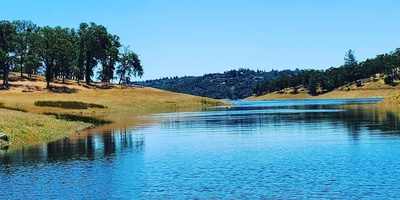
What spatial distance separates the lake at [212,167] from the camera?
36.4 meters

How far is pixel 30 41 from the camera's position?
623ft

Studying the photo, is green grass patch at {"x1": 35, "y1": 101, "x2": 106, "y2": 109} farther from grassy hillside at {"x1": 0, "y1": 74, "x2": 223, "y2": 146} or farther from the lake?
the lake

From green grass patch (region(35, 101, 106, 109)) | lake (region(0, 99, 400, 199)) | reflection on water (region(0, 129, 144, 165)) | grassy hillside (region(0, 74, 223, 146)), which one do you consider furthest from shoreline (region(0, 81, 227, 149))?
lake (region(0, 99, 400, 199))

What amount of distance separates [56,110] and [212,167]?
91571 millimetres

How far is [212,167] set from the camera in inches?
1852

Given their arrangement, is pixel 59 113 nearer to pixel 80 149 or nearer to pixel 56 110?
pixel 56 110

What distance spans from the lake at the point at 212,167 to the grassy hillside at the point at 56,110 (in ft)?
22.7

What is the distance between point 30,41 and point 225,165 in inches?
6031

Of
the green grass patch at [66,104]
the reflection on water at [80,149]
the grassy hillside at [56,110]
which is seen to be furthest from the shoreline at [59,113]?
the reflection on water at [80,149]

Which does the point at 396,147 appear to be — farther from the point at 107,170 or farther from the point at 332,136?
A: the point at 107,170

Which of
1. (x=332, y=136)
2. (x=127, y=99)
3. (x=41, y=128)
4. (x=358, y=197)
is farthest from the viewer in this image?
(x=127, y=99)

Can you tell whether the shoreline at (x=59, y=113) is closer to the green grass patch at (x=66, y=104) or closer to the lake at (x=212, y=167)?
the green grass patch at (x=66, y=104)

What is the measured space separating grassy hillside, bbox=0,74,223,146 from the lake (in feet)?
22.7

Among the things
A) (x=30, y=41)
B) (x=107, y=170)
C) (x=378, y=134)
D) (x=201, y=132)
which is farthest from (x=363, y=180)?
(x=30, y=41)
